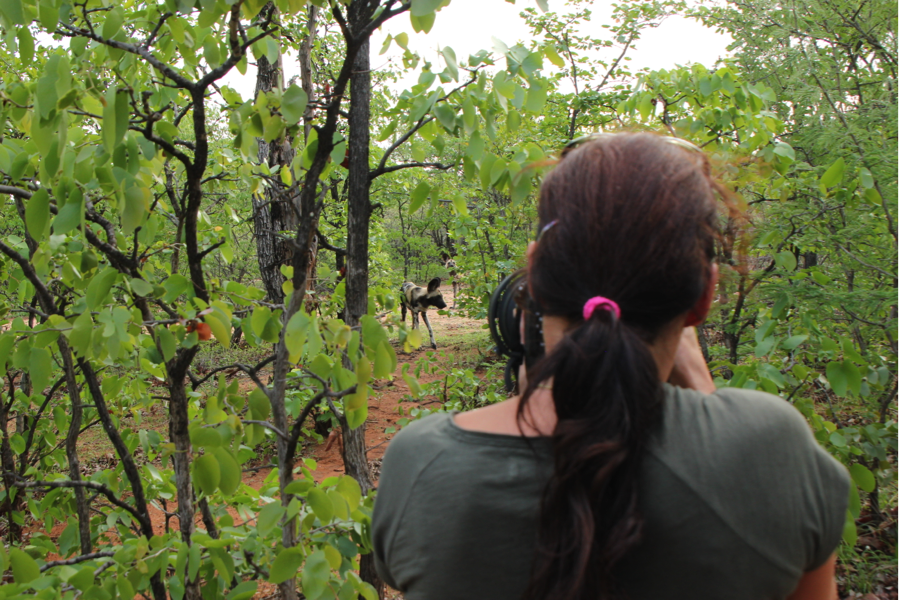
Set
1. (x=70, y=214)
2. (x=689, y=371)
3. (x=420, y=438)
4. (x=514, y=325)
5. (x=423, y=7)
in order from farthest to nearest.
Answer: (x=70, y=214), (x=423, y=7), (x=514, y=325), (x=689, y=371), (x=420, y=438)

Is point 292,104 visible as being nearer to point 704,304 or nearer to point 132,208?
point 132,208

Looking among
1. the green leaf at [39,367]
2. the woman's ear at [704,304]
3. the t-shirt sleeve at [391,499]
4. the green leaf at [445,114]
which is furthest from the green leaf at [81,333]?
the woman's ear at [704,304]

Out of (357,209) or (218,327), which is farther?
(357,209)

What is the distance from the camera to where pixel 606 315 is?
75 cm

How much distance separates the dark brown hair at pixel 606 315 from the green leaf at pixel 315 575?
77 cm

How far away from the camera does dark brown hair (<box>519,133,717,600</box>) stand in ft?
2.29

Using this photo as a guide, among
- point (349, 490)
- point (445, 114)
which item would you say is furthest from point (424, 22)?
point (349, 490)

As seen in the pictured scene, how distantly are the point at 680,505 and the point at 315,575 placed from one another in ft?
3.12

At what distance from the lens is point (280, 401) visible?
1.68 meters

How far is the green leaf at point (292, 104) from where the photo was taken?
53.2 inches

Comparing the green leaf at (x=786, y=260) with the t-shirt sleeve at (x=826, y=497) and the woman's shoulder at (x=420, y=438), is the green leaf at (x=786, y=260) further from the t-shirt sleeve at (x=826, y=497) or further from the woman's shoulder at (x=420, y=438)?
the woman's shoulder at (x=420, y=438)

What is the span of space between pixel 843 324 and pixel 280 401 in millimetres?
3200

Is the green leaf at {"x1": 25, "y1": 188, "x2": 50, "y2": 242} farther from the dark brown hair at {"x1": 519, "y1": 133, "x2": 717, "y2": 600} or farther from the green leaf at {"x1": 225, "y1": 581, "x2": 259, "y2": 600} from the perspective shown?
the dark brown hair at {"x1": 519, "y1": 133, "x2": 717, "y2": 600}

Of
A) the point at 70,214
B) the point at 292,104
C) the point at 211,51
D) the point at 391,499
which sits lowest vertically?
the point at 391,499
